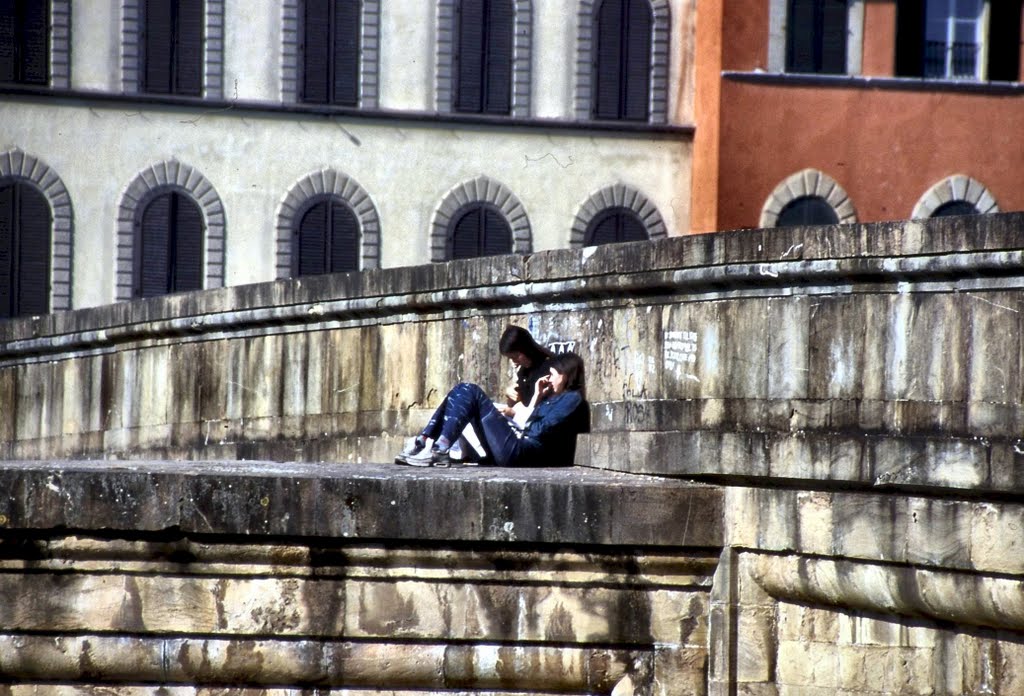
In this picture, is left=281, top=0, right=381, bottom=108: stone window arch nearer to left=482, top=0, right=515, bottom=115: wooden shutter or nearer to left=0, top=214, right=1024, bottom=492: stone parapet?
→ left=482, top=0, right=515, bottom=115: wooden shutter

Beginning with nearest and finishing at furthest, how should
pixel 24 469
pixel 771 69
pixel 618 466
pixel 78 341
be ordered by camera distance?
pixel 24 469, pixel 618 466, pixel 78 341, pixel 771 69

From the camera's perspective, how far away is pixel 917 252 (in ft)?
21.2

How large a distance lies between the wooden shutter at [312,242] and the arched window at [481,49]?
252 centimetres

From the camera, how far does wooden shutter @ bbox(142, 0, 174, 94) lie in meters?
25.7

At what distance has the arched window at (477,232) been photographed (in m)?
26.3

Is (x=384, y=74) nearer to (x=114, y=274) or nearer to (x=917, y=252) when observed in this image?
(x=114, y=274)

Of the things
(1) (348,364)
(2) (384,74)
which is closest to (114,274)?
(2) (384,74)

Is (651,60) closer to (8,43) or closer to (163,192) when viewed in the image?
(163,192)

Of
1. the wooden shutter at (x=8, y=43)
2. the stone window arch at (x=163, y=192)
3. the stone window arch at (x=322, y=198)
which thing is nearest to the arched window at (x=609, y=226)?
the stone window arch at (x=322, y=198)

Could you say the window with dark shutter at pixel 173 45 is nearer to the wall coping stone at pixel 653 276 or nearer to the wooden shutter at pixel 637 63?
the wooden shutter at pixel 637 63

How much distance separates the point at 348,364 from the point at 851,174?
1506 centimetres

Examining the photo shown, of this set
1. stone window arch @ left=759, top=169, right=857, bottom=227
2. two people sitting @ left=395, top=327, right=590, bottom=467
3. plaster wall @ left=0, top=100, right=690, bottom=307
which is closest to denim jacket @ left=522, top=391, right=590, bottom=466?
two people sitting @ left=395, top=327, right=590, bottom=467

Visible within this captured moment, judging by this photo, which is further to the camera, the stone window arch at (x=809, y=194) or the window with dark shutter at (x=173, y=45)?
the window with dark shutter at (x=173, y=45)

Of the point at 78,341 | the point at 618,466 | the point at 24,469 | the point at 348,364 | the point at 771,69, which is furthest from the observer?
the point at 771,69
